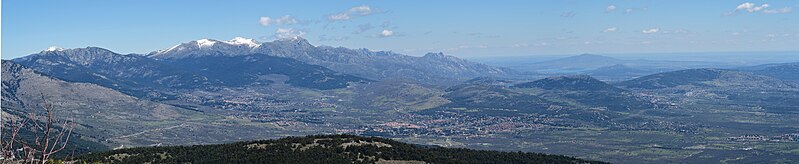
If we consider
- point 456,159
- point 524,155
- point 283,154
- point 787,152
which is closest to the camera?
point 283,154

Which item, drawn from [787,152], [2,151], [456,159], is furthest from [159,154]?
[787,152]

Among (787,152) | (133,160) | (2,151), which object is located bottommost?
(787,152)

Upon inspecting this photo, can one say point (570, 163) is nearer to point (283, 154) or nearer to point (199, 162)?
point (283, 154)

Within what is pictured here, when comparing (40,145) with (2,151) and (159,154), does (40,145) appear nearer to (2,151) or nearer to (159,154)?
(2,151)

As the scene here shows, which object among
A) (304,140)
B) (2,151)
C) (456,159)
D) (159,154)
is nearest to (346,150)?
(304,140)

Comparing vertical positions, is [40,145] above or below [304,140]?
above

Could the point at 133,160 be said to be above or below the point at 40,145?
below

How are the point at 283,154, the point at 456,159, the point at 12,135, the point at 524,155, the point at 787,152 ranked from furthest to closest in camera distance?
the point at 787,152
the point at 524,155
the point at 456,159
the point at 283,154
the point at 12,135

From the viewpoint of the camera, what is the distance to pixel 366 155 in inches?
3406

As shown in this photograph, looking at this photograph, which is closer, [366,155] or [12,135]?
[12,135]

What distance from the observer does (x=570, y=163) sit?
3858 inches

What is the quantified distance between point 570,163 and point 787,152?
133m

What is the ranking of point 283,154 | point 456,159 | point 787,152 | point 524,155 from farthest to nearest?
1. point 787,152
2. point 524,155
3. point 456,159
4. point 283,154

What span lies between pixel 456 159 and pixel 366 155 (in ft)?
46.6
